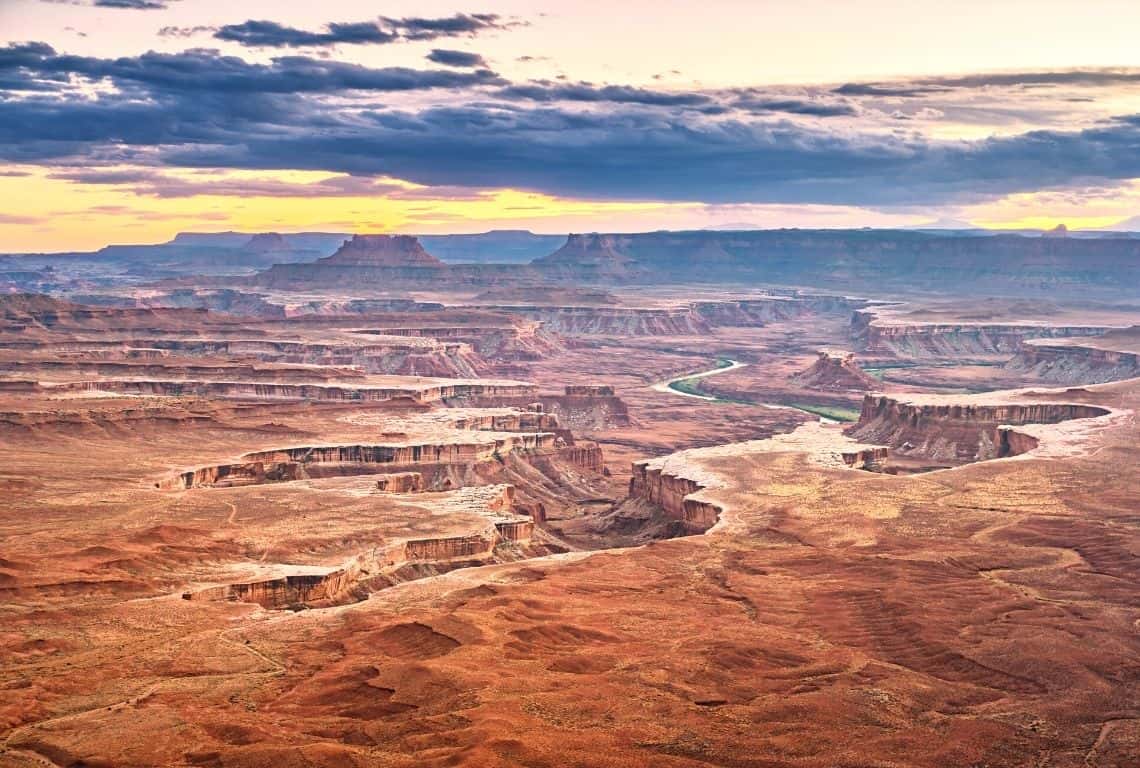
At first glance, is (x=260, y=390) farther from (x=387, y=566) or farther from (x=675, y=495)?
(x=387, y=566)

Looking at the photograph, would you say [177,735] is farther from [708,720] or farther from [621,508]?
[621,508]

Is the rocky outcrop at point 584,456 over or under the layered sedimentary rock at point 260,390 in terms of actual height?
under

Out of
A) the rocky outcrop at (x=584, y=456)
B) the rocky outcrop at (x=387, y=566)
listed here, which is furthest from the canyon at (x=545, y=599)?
the rocky outcrop at (x=584, y=456)

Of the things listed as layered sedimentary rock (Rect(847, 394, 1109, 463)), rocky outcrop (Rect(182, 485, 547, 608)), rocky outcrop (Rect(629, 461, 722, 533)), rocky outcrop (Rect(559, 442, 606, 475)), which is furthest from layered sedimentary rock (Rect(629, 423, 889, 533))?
rocky outcrop (Rect(559, 442, 606, 475))

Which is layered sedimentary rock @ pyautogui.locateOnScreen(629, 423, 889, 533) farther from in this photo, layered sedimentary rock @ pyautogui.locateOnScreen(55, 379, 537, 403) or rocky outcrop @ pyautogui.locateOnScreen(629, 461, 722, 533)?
layered sedimentary rock @ pyautogui.locateOnScreen(55, 379, 537, 403)

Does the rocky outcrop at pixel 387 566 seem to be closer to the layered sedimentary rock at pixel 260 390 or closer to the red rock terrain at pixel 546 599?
the red rock terrain at pixel 546 599

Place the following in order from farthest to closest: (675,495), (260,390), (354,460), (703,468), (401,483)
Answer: (260,390) → (354,460) → (703,468) → (401,483) → (675,495)

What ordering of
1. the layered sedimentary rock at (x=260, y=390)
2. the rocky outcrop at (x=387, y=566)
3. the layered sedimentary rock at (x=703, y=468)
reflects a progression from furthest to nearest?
1. the layered sedimentary rock at (x=260, y=390)
2. the layered sedimentary rock at (x=703, y=468)
3. the rocky outcrop at (x=387, y=566)

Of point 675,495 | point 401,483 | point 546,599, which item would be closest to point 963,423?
point 675,495
